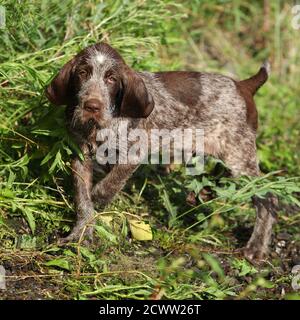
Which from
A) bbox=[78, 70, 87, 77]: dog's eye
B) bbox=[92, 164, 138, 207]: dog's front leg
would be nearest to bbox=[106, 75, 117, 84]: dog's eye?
bbox=[78, 70, 87, 77]: dog's eye

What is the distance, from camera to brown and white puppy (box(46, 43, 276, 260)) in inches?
204

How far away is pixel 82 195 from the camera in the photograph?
216 inches

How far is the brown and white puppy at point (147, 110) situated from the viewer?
518cm

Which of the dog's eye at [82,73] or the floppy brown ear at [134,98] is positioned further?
the floppy brown ear at [134,98]

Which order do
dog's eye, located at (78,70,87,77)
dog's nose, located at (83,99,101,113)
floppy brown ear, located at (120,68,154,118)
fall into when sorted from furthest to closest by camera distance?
1. floppy brown ear, located at (120,68,154,118)
2. dog's eye, located at (78,70,87,77)
3. dog's nose, located at (83,99,101,113)

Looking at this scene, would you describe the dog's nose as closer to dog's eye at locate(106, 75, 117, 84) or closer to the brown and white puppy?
the brown and white puppy

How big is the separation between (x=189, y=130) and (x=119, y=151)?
806mm

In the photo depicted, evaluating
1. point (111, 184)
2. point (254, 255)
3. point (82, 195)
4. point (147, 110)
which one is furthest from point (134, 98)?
point (254, 255)

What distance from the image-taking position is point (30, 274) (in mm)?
4816

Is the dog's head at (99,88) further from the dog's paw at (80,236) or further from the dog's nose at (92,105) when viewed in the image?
the dog's paw at (80,236)

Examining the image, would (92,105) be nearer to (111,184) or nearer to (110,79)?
(110,79)

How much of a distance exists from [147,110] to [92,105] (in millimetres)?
582

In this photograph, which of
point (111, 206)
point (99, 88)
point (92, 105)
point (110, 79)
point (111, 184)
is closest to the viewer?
point (92, 105)

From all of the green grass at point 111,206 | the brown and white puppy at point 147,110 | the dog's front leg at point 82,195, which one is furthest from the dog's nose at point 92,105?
the dog's front leg at point 82,195
